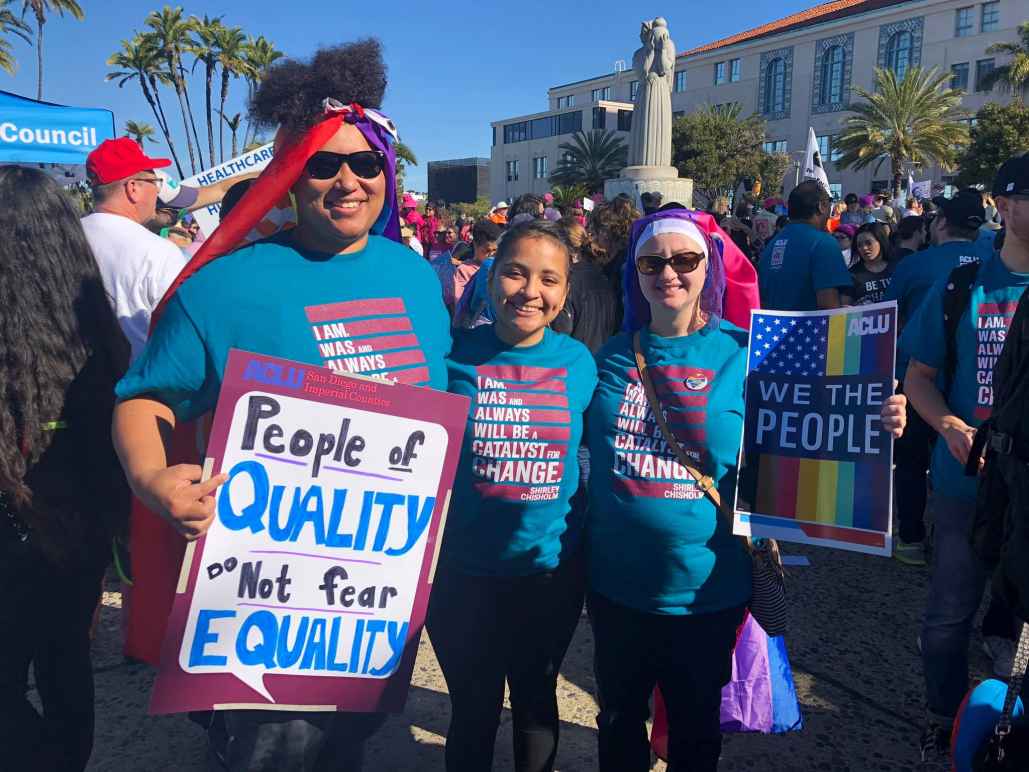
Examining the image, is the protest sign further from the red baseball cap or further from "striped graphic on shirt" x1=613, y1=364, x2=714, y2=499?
"striped graphic on shirt" x1=613, y1=364, x2=714, y2=499

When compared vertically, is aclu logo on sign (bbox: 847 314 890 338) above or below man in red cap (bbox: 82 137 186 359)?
below

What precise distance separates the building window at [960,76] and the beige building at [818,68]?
2.5 inches

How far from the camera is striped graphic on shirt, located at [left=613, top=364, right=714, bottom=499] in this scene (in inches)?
79.4

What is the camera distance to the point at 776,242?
5.14 m

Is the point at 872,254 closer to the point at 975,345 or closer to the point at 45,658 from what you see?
the point at 975,345

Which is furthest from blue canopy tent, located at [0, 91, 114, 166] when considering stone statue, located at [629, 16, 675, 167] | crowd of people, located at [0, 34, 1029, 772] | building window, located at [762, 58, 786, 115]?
building window, located at [762, 58, 786, 115]

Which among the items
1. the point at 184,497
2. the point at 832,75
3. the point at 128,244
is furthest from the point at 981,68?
the point at 184,497

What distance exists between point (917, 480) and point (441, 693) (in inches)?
129

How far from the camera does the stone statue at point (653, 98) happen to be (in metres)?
21.2

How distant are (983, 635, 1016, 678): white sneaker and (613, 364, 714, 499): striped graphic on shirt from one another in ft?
7.68

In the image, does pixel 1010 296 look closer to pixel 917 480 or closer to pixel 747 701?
pixel 747 701

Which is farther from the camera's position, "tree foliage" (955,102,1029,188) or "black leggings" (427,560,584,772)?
"tree foliage" (955,102,1029,188)

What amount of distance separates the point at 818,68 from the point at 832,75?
138 cm

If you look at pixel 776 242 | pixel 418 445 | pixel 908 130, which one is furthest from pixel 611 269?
pixel 908 130
